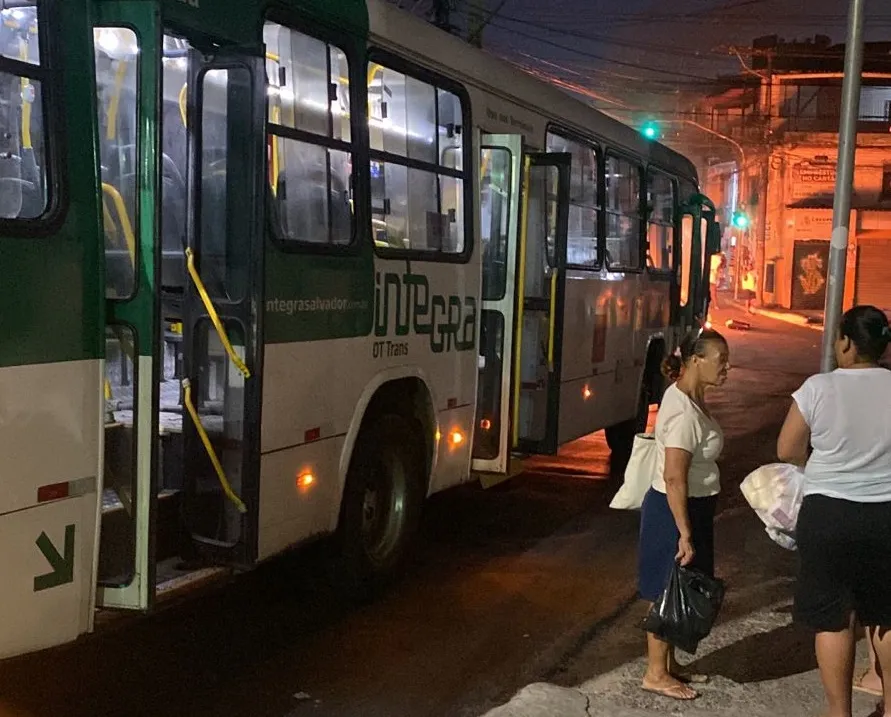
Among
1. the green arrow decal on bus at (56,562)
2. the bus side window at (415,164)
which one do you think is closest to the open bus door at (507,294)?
the bus side window at (415,164)

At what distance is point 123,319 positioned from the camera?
4383mm

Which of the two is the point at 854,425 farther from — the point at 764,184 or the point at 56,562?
the point at 764,184

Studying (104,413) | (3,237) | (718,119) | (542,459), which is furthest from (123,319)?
(718,119)

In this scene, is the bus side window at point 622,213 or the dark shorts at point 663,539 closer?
the dark shorts at point 663,539

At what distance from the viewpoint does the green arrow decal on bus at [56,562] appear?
4.02 metres

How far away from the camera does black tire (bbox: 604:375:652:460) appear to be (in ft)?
37.1

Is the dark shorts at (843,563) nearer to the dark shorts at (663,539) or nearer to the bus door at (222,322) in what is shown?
the dark shorts at (663,539)

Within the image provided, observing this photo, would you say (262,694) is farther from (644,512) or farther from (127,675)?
(644,512)

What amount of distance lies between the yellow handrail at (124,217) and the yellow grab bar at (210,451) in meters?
0.79

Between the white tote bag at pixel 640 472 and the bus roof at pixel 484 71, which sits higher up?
the bus roof at pixel 484 71

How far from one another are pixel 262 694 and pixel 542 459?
6.66 m

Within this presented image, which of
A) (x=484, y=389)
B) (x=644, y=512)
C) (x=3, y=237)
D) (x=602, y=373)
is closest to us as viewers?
(x=3, y=237)

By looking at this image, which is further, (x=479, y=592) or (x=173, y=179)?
(x=479, y=592)

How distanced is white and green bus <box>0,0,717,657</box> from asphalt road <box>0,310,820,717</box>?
0.49 meters
